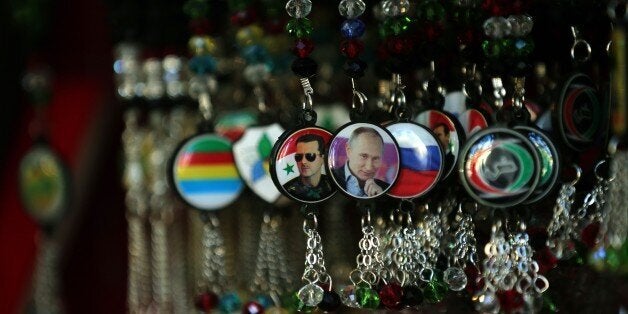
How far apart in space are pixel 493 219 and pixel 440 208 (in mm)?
58

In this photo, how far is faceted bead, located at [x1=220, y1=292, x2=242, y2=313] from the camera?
0.92 m

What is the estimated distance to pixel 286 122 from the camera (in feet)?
2.99

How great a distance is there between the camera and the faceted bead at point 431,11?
0.76 m

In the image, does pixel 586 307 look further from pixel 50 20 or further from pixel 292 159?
pixel 50 20

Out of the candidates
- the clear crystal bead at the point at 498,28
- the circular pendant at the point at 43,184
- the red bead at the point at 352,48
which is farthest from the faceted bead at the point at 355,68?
the circular pendant at the point at 43,184

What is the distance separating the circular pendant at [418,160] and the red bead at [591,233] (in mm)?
145

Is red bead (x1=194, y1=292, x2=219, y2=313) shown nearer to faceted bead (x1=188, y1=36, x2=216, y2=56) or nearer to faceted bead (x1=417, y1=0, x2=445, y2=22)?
faceted bead (x1=188, y1=36, x2=216, y2=56)

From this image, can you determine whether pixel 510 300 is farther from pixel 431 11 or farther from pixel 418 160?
pixel 431 11

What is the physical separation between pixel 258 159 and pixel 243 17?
0.16 meters

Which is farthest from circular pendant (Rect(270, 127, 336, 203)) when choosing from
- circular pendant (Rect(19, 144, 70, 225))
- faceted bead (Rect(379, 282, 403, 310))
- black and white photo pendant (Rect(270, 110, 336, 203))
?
circular pendant (Rect(19, 144, 70, 225))

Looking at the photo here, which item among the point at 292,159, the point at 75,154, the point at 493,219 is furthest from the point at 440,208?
the point at 75,154

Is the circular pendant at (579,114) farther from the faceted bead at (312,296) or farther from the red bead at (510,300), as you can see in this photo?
the faceted bead at (312,296)

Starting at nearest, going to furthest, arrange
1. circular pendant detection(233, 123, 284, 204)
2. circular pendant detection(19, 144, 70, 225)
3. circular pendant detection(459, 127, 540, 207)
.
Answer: circular pendant detection(459, 127, 540, 207) < circular pendant detection(233, 123, 284, 204) < circular pendant detection(19, 144, 70, 225)

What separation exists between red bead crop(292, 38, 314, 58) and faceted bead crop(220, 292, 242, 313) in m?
0.32
